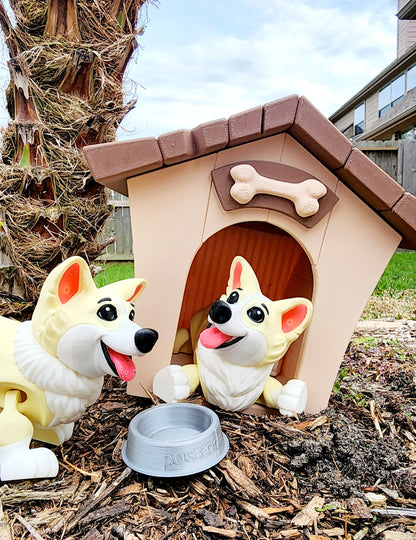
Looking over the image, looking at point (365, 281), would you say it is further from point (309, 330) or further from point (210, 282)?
point (210, 282)

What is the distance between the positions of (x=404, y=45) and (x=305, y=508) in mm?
15799

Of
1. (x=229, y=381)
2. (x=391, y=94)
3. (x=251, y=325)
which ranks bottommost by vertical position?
(x=229, y=381)

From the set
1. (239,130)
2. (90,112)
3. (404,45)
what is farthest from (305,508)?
(404,45)

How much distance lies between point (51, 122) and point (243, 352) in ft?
4.71

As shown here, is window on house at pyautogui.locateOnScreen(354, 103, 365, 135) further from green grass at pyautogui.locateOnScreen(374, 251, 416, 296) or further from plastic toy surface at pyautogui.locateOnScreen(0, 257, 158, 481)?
plastic toy surface at pyautogui.locateOnScreen(0, 257, 158, 481)

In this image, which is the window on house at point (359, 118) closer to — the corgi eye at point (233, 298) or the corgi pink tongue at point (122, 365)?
the corgi eye at point (233, 298)

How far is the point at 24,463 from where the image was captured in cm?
145

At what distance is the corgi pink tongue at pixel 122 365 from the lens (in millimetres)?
1464

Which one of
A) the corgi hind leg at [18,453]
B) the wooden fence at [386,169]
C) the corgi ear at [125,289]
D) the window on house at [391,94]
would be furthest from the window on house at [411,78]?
the corgi hind leg at [18,453]

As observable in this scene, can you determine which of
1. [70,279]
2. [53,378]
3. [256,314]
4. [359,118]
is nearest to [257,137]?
[256,314]

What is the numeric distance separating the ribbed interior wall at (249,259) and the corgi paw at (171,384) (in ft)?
2.40

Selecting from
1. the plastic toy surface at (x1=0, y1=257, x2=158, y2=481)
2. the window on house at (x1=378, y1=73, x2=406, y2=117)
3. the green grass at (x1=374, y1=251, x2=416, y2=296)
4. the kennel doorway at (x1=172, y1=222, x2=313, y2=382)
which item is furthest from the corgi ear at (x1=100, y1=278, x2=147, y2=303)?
the window on house at (x1=378, y1=73, x2=406, y2=117)

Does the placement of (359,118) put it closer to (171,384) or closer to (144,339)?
(171,384)

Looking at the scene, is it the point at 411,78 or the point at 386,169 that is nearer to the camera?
the point at 386,169
